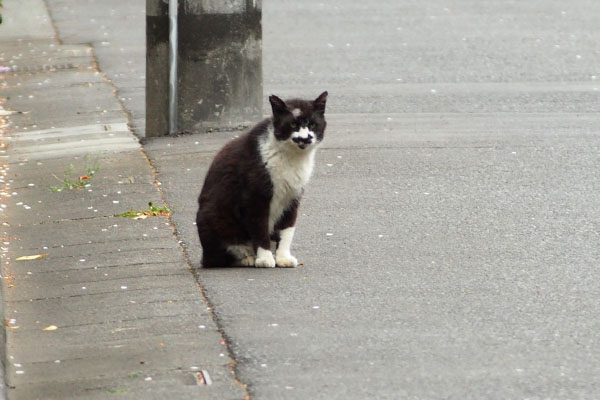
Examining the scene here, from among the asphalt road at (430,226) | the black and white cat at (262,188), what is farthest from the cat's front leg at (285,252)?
the asphalt road at (430,226)

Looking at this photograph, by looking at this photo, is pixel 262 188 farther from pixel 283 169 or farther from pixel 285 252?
pixel 285 252

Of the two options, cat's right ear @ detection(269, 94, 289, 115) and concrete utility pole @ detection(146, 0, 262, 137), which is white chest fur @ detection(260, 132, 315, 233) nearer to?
cat's right ear @ detection(269, 94, 289, 115)


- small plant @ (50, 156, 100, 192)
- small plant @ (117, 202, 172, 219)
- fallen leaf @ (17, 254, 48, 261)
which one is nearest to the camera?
fallen leaf @ (17, 254, 48, 261)

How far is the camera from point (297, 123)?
7.03m

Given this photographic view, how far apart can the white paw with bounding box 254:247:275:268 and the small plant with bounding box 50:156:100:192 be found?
274cm

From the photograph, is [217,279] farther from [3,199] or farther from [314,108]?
[3,199]

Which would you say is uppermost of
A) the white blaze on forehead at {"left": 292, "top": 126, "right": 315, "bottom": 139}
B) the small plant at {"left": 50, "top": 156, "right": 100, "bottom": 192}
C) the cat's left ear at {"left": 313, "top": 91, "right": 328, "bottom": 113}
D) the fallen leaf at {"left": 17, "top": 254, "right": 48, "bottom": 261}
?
the cat's left ear at {"left": 313, "top": 91, "right": 328, "bottom": 113}

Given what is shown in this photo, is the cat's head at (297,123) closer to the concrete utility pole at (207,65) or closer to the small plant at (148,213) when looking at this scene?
the small plant at (148,213)

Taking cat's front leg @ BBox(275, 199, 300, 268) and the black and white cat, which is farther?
cat's front leg @ BBox(275, 199, 300, 268)

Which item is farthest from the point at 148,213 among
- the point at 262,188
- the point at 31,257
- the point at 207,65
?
the point at 207,65

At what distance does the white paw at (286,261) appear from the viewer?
7.21 meters

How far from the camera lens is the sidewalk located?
5.37 m

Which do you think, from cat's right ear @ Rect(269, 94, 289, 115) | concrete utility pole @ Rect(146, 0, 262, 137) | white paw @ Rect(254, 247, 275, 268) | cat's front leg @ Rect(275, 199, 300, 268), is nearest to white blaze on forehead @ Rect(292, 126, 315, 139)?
cat's right ear @ Rect(269, 94, 289, 115)

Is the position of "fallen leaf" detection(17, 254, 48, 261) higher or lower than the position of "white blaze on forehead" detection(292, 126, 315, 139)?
lower
